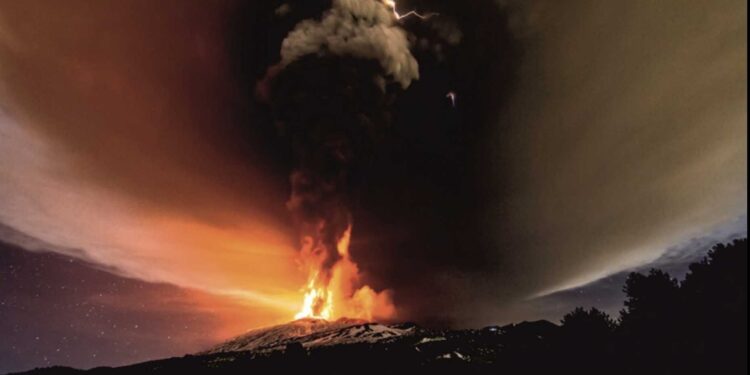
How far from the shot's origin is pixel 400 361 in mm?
84250

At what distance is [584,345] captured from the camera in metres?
50.8

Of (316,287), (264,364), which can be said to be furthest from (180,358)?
(316,287)

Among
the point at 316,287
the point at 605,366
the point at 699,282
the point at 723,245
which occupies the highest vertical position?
the point at 316,287

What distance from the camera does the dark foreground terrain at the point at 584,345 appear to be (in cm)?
3209

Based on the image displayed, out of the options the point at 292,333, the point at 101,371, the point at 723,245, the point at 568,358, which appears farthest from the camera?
the point at 292,333

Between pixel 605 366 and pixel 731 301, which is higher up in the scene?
pixel 731 301

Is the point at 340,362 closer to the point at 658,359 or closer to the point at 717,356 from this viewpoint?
the point at 658,359

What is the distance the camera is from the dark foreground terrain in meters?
32.1

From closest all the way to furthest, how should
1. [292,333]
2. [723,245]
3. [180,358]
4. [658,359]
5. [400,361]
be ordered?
1. [658,359]
2. [723,245]
3. [400,361]
4. [180,358]
5. [292,333]

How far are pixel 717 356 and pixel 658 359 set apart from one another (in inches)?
218

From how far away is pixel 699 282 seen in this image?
1582 inches

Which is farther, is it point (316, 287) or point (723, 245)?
point (316, 287)

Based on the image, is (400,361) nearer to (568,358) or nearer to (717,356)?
(568,358)

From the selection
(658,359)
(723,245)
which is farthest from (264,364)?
(723,245)
